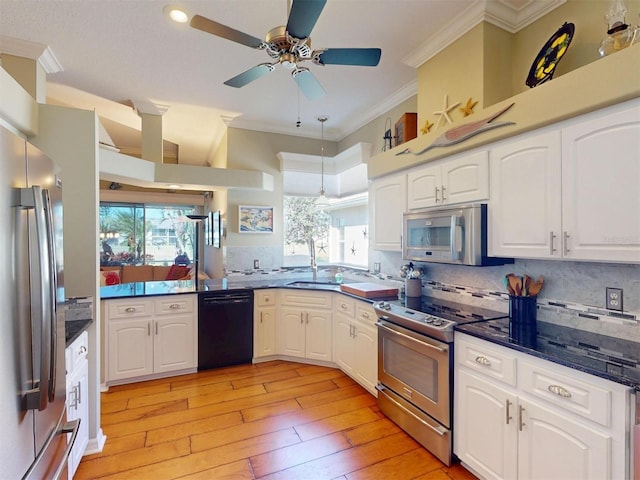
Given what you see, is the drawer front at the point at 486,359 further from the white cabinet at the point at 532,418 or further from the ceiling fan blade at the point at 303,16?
the ceiling fan blade at the point at 303,16

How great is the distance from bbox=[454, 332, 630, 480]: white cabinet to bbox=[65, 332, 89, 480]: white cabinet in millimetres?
2276

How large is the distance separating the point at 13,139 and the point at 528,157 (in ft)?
7.69

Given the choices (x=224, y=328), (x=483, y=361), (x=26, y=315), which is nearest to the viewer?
(x=26, y=315)

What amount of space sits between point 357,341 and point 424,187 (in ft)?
5.13

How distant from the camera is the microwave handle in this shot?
2.19m

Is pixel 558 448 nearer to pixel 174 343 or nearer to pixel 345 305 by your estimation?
pixel 345 305

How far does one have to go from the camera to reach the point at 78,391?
193 centimetres

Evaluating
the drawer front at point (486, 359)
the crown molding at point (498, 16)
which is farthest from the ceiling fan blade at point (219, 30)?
the drawer front at point (486, 359)

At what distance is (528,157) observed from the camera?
1863mm

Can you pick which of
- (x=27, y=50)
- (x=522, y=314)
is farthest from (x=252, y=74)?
(x=522, y=314)

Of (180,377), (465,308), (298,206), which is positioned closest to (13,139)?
(465,308)

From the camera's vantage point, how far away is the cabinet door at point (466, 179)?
213 centimetres

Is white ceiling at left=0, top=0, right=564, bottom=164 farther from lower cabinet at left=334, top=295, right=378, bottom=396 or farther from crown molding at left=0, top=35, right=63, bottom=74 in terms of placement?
lower cabinet at left=334, top=295, right=378, bottom=396

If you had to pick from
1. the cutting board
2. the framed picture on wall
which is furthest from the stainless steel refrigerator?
the framed picture on wall
